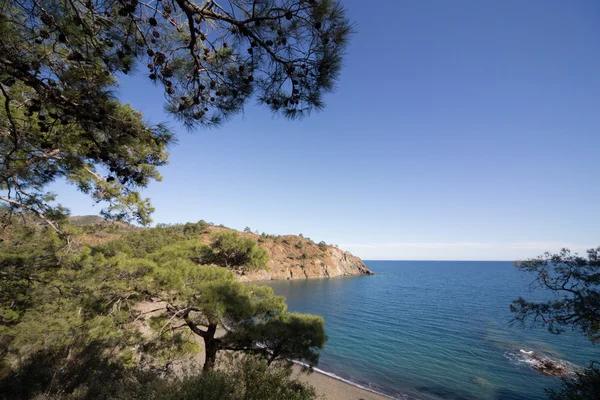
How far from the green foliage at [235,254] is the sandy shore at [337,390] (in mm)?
6073

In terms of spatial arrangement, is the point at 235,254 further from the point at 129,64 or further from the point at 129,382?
the point at 129,64

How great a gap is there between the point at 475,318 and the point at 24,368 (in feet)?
117

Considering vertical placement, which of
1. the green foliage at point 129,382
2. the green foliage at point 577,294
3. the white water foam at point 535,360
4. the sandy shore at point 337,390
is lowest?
the white water foam at point 535,360

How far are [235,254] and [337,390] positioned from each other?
879 cm

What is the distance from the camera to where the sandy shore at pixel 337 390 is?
473 inches

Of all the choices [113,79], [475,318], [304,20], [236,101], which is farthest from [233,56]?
[475,318]

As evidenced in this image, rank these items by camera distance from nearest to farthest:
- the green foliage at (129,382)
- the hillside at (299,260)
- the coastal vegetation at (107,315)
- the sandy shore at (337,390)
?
the green foliage at (129,382) → the coastal vegetation at (107,315) → the sandy shore at (337,390) → the hillside at (299,260)

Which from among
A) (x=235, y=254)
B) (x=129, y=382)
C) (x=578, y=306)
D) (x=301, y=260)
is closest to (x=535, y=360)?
(x=578, y=306)

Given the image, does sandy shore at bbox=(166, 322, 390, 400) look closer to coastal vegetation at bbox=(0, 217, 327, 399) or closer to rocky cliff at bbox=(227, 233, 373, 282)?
coastal vegetation at bbox=(0, 217, 327, 399)

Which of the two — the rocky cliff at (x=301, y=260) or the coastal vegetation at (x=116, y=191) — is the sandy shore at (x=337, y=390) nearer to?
the coastal vegetation at (x=116, y=191)

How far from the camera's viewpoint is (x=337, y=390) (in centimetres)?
1264

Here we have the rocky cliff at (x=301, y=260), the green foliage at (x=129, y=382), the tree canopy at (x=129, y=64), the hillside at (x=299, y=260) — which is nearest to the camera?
the tree canopy at (x=129, y=64)

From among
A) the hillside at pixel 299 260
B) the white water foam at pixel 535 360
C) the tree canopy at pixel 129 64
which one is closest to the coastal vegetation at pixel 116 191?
the tree canopy at pixel 129 64

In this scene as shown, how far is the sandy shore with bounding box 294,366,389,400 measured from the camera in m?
12.0
